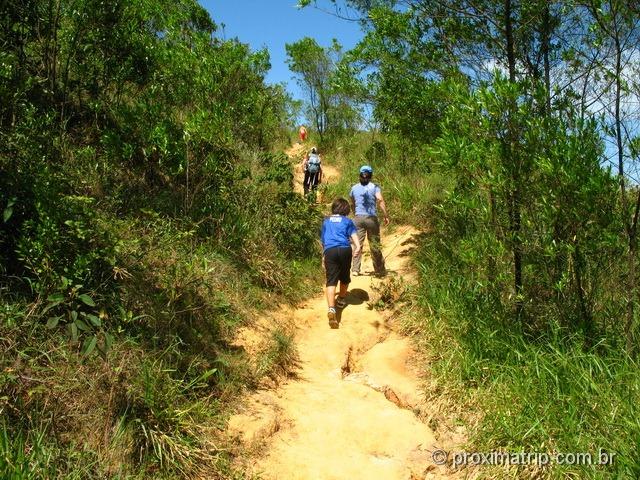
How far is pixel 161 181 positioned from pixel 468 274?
427 cm

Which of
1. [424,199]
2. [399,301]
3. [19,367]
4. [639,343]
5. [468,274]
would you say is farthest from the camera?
[424,199]

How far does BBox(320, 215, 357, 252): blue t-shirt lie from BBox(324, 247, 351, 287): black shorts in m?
0.07

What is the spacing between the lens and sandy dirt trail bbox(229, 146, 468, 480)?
361 centimetres

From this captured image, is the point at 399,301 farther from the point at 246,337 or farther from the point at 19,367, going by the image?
the point at 19,367

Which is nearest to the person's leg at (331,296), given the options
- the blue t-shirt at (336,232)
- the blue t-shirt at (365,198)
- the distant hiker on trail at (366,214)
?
the blue t-shirt at (336,232)

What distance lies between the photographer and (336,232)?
20.6 ft

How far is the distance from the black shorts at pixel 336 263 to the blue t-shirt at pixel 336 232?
0.24 ft

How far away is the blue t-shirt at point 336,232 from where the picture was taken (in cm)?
622

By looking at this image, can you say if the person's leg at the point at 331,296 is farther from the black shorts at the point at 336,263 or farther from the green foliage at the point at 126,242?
the green foliage at the point at 126,242

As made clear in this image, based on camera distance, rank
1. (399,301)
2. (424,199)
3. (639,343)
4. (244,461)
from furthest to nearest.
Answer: (424,199) < (399,301) < (639,343) < (244,461)

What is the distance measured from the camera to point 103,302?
3924 mm

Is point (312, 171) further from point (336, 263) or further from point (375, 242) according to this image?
point (336, 263)

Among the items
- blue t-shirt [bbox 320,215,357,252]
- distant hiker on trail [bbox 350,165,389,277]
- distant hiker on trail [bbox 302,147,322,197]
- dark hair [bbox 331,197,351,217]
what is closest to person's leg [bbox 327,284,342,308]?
blue t-shirt [bbox 320,215,357,252]

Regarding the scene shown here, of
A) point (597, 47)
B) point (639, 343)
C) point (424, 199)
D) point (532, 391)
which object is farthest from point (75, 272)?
point (424, 199)
